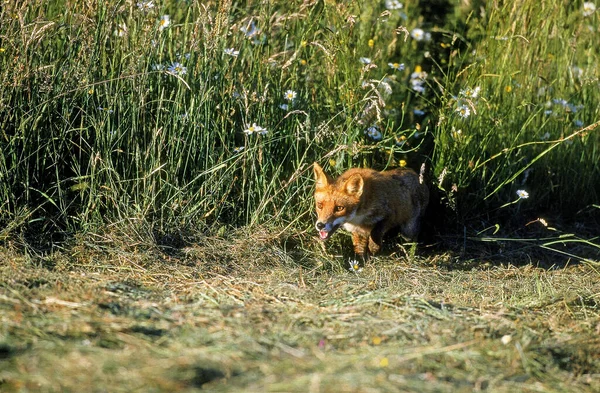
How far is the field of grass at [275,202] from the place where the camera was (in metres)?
3.67

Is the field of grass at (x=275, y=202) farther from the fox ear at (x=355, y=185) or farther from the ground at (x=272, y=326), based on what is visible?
the fox ear at (x=355, y=185)

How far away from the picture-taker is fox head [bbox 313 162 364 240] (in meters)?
5.83

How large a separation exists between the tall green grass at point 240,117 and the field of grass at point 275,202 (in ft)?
0.08

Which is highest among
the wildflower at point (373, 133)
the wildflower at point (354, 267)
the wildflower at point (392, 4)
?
the wildflower at point (392, 4)

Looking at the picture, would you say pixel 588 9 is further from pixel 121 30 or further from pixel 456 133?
pixel 121 30

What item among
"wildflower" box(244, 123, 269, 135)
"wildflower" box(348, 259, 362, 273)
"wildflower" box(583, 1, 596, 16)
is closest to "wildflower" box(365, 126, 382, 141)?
"wildflower" box(244, 123, 269, 135)

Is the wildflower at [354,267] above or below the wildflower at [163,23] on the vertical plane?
below

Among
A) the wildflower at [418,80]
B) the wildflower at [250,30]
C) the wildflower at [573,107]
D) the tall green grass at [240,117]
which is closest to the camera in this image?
the tall green grass at [240,117]

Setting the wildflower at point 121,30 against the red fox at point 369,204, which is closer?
the wildflower at point 121,30

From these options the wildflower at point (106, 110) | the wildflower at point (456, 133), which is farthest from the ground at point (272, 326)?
the wildflower at point (456, 133)

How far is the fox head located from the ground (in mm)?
349

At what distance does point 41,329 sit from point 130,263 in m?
1.59

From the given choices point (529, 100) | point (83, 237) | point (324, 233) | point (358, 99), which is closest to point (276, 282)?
point (324, 233)

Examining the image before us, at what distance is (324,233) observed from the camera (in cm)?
582
